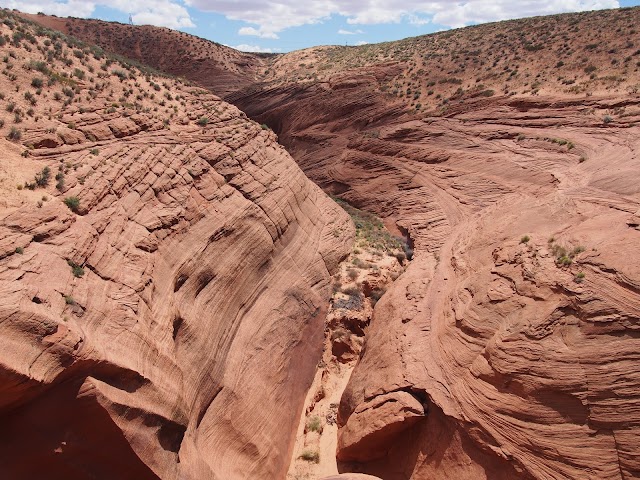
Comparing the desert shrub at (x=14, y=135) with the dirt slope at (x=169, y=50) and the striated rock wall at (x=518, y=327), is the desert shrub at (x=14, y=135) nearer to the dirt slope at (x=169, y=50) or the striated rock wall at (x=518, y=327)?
the striated rock wall at (x=518, y=327)

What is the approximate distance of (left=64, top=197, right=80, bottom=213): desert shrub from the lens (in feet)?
35.4

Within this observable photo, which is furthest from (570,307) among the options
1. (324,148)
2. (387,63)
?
(387,63)

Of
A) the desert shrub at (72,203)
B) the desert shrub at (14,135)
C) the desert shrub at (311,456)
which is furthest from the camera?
the desert shrub at (311,456)

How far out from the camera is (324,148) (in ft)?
115

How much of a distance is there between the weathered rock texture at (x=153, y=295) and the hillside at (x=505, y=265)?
280cm

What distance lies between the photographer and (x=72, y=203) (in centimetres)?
1080

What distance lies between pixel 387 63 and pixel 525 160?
67.1 ft

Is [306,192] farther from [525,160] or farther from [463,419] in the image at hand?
[463,419]

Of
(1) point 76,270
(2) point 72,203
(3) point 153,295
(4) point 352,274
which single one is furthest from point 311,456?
(2) point 72,203

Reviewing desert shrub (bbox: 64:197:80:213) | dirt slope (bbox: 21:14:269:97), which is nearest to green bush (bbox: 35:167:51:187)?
desert shrub (bbox: 64:197:80:213)

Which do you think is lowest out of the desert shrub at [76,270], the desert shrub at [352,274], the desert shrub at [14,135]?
the desert shrub at [352,274]

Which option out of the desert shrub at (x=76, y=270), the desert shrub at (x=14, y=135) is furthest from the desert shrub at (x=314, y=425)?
the desert shrub at (x=14, y=135)

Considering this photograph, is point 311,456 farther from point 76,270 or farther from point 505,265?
point 76,270

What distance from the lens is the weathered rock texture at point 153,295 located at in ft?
25.8
